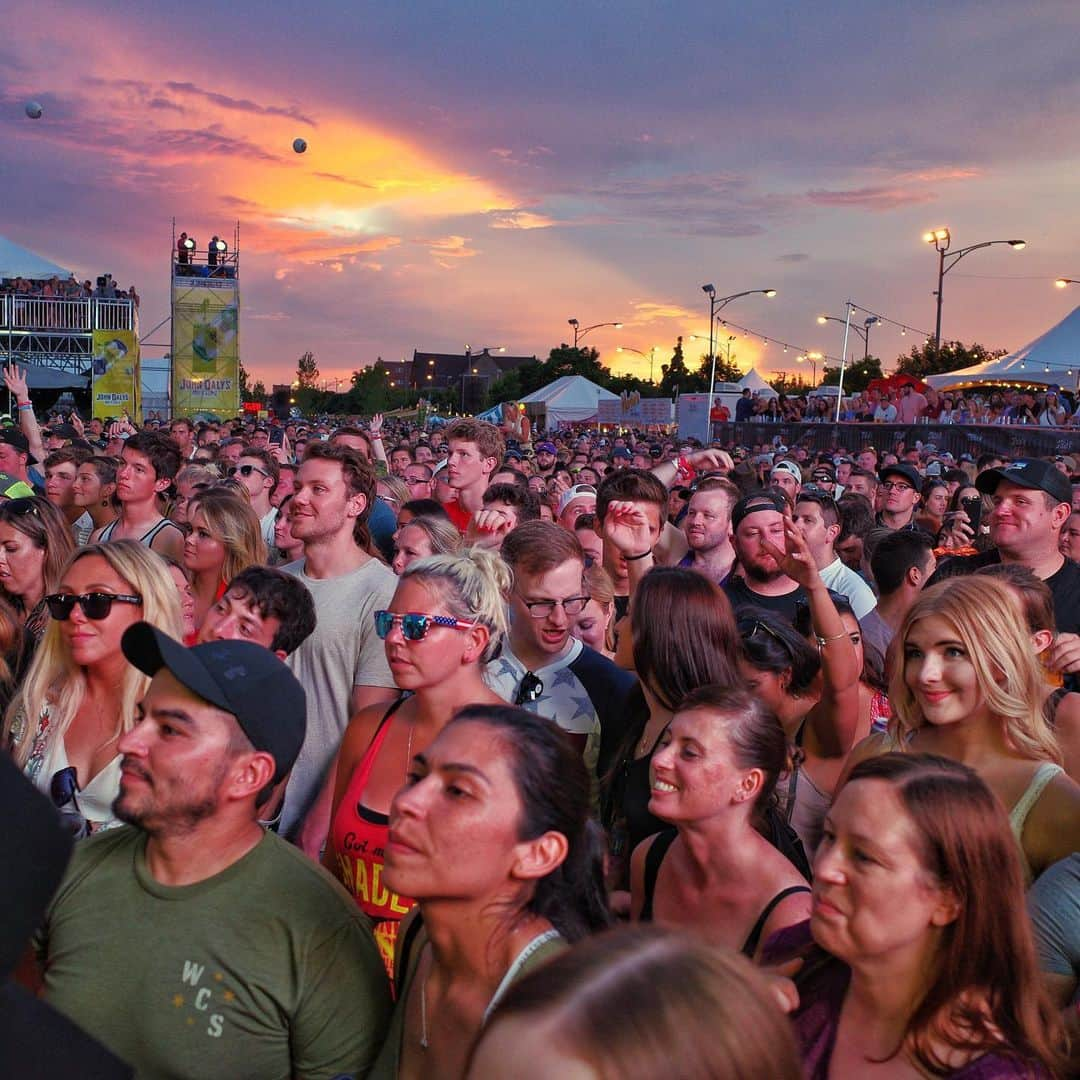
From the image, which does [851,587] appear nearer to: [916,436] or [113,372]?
[916,436]

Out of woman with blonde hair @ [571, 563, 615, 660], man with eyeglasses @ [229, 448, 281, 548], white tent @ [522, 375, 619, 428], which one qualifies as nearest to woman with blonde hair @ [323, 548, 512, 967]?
woman with blonde hair @ [571, 563, 615, 660]

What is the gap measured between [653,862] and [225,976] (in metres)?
1.34

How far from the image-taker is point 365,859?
3121 millimetres

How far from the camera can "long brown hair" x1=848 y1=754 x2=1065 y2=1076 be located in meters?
2.09

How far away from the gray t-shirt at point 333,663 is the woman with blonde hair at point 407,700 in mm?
720

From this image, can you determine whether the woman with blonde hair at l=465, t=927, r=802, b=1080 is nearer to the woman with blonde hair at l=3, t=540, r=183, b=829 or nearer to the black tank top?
the black tank top

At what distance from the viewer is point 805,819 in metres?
3.72

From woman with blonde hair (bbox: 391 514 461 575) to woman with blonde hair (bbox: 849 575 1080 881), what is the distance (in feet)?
7.58

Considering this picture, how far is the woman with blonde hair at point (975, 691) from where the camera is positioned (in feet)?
10.5

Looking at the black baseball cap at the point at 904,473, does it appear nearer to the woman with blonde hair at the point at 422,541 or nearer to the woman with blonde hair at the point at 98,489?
the woman with blonde hair at the point at 422,541

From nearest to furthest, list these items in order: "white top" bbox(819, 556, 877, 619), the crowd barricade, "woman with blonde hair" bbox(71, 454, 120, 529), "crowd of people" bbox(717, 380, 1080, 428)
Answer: "white top" bbox(819, 556, 877, 619), "woman with blonde hair" bbox(71, 454, 120, 529), the crowd barricade, "crowd of people" bbox(717, 380, 1080, 428)

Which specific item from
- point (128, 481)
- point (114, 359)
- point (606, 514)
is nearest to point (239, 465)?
point (128, 481)

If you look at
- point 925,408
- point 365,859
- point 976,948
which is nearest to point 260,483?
point 365,859

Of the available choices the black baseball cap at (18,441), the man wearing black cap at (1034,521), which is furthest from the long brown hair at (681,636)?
the black baseball cap at (18,441)
